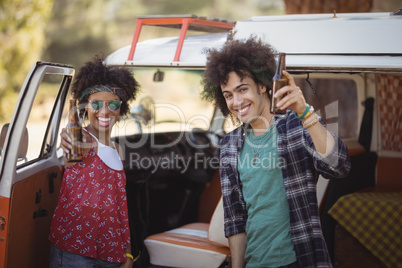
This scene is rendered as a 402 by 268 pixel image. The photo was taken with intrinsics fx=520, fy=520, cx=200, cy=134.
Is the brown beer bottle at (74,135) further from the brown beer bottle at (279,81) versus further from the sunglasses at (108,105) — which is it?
the brown beer bottle at (279,81)

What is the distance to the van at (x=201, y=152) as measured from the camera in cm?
331

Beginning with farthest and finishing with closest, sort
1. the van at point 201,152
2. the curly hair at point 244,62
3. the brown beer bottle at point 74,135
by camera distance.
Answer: the brown beer bottle at point 74,135 < the van at point 201,152 < the curly hair at point 244,62

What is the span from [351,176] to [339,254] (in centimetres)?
76

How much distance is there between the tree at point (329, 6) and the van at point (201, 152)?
1.17 metres

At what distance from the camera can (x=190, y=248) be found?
13.3 ft

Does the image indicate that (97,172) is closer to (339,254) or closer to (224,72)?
(224,72)

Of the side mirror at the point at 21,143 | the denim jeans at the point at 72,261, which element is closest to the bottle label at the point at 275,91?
the denim jeans at the point at 72,261

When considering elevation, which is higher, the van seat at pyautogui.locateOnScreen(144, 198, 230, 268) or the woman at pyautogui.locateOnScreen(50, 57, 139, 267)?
the woman at pyautogui.locateOnScreen(50, 57, 139, 267)

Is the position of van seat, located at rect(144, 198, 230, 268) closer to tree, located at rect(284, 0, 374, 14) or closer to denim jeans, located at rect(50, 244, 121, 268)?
denim jeans, located at rect(50, 244, 121, 268)

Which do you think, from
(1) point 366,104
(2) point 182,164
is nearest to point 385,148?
(1) point 366,104

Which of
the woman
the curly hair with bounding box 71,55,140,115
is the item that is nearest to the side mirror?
the woman

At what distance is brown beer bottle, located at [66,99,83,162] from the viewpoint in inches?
135

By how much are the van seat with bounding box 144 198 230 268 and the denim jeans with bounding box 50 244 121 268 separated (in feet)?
2.46

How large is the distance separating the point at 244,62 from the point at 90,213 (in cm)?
139
